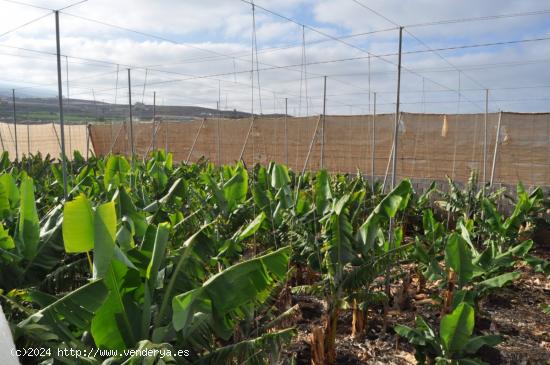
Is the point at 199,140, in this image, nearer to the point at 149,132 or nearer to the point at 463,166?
Result: the point at 149,132

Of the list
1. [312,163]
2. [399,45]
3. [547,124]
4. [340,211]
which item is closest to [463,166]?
[547,124]

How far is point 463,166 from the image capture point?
43.9 ft

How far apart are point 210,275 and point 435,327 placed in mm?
3199

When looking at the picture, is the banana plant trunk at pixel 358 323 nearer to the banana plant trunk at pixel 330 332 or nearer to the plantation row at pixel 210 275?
the plantation row at pixel 210 275

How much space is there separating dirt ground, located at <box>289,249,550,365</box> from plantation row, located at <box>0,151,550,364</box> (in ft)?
0.49

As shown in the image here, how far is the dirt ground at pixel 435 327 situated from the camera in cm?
531

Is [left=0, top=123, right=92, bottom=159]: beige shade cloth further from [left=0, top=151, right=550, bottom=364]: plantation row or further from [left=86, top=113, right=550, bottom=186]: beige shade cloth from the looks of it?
[left=0, top=151, right=550, bottom=364]: plantation row

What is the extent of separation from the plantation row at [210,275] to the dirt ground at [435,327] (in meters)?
0.15

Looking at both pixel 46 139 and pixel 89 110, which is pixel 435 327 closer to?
pixel 89 110

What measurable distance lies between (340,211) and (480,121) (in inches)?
383

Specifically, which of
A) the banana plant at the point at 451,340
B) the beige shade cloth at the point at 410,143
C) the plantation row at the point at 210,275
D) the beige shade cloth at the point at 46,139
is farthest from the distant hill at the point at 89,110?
the banana plant at the point at 451,340

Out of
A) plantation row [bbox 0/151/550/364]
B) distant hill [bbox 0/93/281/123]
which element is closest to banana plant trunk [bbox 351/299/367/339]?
plantation row [bbox 0/151/550/364]

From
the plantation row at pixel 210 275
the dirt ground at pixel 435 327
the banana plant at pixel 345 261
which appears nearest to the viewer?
Result: the plantation row at pixel 210 275

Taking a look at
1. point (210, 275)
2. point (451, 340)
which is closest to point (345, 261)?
point (451, 340)
